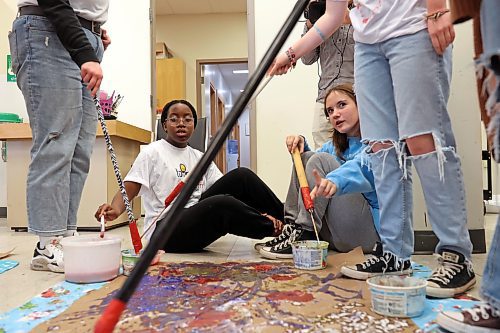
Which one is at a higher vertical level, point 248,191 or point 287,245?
point 248,191

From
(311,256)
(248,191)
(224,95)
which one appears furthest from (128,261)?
(224,95)

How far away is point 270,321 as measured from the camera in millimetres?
875

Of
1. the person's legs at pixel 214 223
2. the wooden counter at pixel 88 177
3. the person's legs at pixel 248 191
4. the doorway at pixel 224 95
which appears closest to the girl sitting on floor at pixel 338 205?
the person's legs at pixel 214 223

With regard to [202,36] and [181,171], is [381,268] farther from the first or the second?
[202,36]

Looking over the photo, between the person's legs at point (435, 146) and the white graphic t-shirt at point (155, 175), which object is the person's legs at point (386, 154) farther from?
the white graphic t-shirt at point (155, 175)

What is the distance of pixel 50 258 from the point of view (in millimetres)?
1404

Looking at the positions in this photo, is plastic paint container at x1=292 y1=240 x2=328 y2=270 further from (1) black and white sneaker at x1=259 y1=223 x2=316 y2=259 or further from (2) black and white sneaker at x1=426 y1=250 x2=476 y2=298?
→ (2) black and white sneaker at x1=426 y1=250 x2=476 y2=298

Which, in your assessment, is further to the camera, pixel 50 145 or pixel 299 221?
pixel 299 221

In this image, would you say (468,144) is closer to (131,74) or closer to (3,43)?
(131,74)

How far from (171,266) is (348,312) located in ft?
2.16

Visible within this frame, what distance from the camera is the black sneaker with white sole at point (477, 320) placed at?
0.69 metres

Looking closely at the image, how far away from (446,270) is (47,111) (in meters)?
1.18

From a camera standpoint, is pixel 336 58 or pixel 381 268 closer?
pixel 381 268

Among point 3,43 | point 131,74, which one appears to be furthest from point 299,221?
point 3,43
